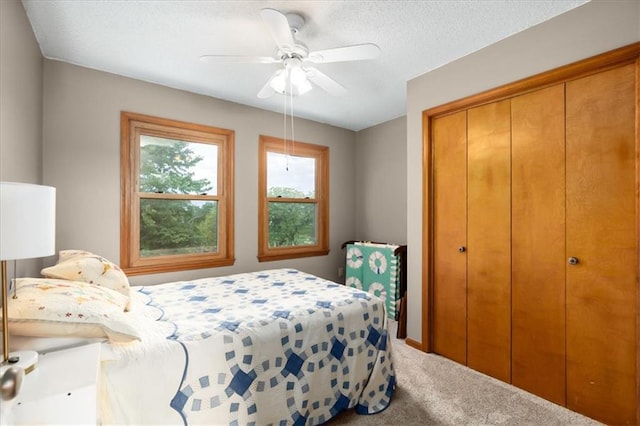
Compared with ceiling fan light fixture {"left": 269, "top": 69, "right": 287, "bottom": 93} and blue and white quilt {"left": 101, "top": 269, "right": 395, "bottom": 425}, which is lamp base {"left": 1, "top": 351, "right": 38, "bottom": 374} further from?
ceiling fan light fixture {"left": 269, "top": 69, "right": 287, "bottom": 93}

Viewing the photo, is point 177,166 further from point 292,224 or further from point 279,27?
point 279,27

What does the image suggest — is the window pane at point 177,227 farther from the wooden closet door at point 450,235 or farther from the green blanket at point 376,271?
the wooden closet door at point 450,235

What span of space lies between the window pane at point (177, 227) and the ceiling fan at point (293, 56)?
1.52 metres

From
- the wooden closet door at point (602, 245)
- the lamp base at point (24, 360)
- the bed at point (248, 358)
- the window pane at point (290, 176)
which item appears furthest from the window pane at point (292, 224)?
the wooden closet door at point (602, 245)

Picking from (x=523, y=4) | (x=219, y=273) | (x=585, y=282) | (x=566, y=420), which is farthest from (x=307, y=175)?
(x=566, y=420)

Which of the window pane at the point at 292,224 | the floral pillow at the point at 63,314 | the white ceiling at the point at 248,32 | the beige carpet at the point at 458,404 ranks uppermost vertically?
the white ceiling at the point at 248,32

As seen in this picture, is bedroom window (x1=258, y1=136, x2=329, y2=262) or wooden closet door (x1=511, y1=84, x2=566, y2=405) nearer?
wooden closet door (x1=511, y1=84, x2=566, y2=405)

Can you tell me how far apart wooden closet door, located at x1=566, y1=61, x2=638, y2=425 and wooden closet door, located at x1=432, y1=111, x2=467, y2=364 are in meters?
0.73

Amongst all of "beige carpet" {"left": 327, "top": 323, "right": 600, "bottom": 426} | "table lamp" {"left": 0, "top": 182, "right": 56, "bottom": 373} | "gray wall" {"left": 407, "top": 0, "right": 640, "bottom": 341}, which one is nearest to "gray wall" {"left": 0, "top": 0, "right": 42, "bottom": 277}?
"table lamp" {"left": 0, "top": 182, "right": 56, "bottom": 373}

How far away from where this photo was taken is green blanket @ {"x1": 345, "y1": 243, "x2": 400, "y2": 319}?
3.54 meters

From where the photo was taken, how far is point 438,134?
274 centimetres

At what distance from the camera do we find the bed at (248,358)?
132 cm

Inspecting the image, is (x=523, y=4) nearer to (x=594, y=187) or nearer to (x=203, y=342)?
(x=594, y=187)

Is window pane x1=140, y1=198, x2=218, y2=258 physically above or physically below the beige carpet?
above
